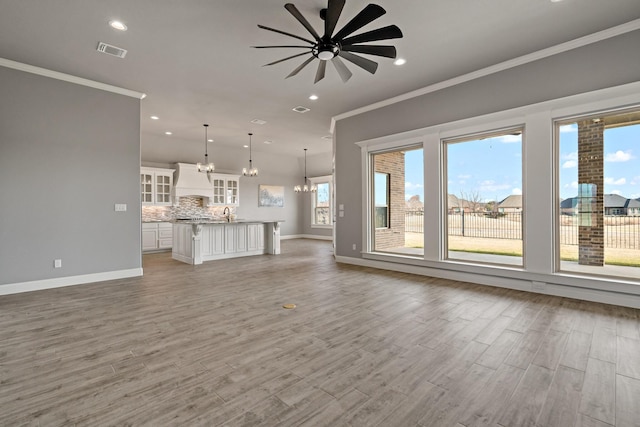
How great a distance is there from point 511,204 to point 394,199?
2.69m

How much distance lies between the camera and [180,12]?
326 cm

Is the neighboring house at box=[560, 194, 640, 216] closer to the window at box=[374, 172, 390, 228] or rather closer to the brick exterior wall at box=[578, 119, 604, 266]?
the brick exterior wall at box=[578, 119, 604, 266]

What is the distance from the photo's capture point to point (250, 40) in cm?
381

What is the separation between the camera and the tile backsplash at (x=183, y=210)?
29.6 ft

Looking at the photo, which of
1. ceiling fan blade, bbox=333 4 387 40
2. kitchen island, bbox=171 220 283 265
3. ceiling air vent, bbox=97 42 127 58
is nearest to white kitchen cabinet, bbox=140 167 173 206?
kitchen island, bbox=171 220 283 265

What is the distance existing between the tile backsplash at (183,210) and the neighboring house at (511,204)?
8.50m

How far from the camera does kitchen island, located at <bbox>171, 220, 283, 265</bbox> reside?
266 inches

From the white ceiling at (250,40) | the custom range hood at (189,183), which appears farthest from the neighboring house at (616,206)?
the custom range hood at (189,183)

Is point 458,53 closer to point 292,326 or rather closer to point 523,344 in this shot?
point 523,344

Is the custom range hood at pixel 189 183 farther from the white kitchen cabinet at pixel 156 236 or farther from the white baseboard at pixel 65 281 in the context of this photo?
the white baseboard at pixel 65 281

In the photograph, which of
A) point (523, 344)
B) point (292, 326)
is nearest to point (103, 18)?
point (292, 326)

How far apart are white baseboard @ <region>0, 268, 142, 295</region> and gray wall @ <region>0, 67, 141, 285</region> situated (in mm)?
69

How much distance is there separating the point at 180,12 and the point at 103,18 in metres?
0.92

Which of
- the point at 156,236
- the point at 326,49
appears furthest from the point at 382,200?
the point at 156,236
